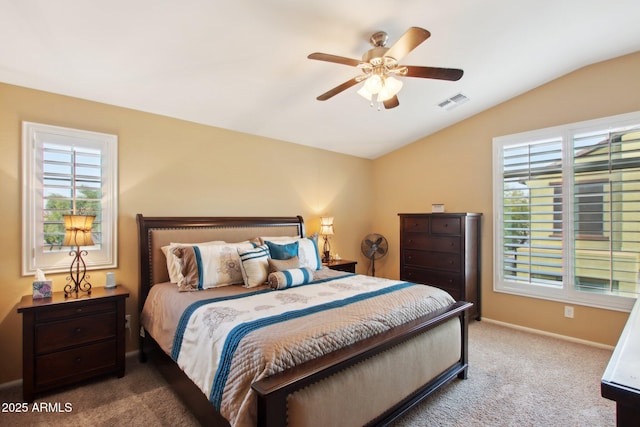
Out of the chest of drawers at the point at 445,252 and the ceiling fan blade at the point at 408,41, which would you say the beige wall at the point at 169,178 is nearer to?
the chest of drawers at the point at 445,252

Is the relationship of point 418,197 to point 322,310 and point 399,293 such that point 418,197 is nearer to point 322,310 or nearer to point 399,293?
point 399,293

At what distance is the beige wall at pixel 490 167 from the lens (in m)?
3.21

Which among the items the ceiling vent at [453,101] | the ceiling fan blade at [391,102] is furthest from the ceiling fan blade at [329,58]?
the ceiling vent at [453,101]

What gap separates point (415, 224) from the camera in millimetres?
4223

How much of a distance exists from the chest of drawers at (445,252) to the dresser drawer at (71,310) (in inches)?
134

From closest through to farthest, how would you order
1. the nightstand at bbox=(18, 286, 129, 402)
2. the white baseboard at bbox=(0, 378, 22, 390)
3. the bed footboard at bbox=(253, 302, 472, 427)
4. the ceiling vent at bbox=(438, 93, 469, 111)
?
1. the bed footboard at bbox=(253, 302, 472, 427)
2. the nightstand at bbox=(18, 286, 129, 402)
3. the white baseboard at bbox=(0, 378, 22, 390)
4. the ceiling vent at bbox=(438, 93, 469, 111)

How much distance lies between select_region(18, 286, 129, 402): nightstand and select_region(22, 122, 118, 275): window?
334mm

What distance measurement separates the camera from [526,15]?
245cm

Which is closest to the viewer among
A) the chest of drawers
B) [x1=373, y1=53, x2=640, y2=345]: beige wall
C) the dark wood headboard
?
the dark wood headboard

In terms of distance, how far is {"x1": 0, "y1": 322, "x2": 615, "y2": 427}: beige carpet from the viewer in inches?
81.6

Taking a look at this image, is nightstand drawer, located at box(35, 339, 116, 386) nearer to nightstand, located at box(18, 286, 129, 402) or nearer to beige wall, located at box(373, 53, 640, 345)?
nightstand, located at box(18, 286, 129, 402)

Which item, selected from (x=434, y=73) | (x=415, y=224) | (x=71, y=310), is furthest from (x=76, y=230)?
(x=415, y=224)

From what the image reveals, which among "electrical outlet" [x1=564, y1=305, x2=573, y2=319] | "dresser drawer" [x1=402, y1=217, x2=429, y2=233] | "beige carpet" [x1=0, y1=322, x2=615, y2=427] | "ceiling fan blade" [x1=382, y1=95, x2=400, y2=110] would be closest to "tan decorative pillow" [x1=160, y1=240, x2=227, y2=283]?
"beige carpet" [x1=0, y1=322, x2=615, y2=427]

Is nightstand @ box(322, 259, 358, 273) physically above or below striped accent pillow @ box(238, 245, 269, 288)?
below
